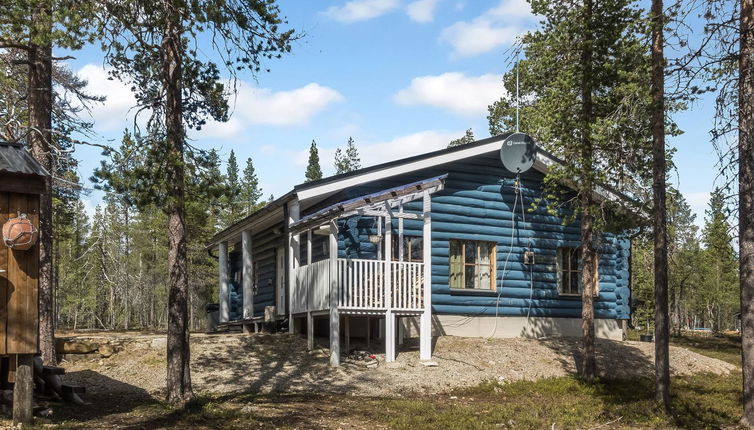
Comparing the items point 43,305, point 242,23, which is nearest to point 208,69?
point 242,23

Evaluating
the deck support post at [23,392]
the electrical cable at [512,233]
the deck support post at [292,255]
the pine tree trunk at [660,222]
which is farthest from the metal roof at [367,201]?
the deck support post at [23,392]

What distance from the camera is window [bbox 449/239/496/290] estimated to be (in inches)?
803

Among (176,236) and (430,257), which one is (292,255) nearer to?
(430,257)

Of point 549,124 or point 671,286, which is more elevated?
point 549,124

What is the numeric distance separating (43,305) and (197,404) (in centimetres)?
596

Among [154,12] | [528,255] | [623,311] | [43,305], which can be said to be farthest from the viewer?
[623,311]

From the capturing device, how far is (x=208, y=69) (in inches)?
498

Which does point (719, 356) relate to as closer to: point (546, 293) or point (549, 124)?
point (546, 293)

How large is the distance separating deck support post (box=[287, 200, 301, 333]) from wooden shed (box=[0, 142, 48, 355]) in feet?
28.8

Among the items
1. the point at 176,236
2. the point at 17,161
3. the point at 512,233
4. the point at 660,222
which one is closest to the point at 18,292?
the point at 17,161

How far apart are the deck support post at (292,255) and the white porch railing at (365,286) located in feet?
3.39

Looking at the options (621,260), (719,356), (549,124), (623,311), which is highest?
(549,124)

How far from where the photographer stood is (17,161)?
10328 mm

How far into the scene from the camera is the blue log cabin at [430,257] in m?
17.1
